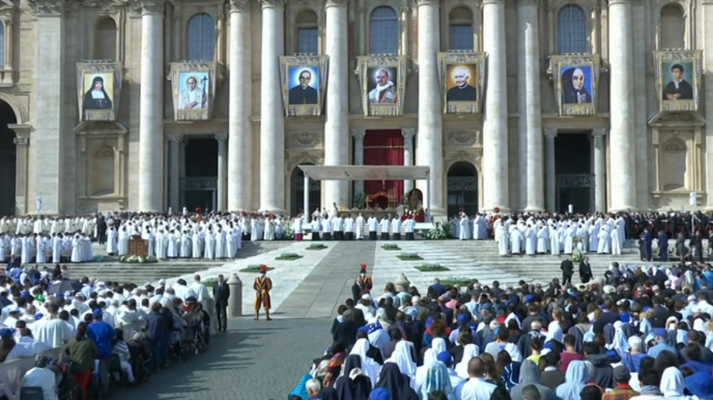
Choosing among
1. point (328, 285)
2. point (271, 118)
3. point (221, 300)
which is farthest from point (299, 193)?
point (221, 300)

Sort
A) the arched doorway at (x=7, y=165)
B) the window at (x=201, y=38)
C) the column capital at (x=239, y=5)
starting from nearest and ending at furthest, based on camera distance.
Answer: the column capital at (x=239, y=5), the window at (x=201, y=38), the arched doorway at (x=7, y=165)

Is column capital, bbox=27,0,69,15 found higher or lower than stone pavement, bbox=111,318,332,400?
higher

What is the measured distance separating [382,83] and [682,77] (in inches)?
695

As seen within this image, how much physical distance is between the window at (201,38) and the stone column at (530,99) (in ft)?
63.7

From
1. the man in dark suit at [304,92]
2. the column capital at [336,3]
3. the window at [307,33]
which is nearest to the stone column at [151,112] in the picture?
the man in dark suit at [304,92]

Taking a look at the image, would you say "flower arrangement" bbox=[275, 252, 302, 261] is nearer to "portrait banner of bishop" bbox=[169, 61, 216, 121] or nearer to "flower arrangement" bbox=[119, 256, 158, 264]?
"flower arrangement" bbox=[119, 256, 158, 264]

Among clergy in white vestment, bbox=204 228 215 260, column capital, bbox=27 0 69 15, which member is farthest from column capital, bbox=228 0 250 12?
clergy in white vestment, bbox=204 228 215 260

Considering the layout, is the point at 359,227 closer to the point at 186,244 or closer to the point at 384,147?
the point at 186,244

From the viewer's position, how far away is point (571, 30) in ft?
175

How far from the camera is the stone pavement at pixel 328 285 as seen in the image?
82.0ft

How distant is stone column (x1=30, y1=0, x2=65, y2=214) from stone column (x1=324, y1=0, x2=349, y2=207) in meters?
16.8

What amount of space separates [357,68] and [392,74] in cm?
220

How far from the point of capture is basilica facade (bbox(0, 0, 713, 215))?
50.8 meters

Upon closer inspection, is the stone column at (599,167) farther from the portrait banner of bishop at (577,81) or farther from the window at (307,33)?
the window at (307,33)
